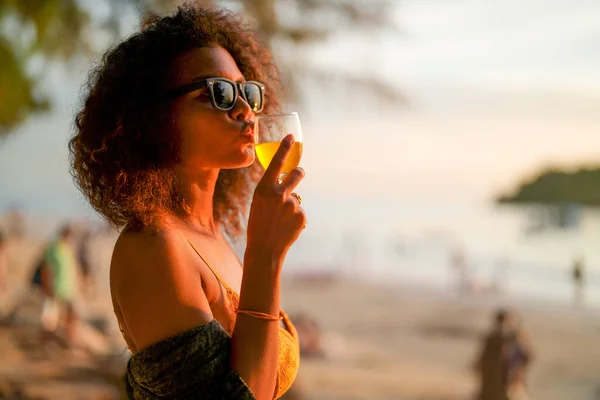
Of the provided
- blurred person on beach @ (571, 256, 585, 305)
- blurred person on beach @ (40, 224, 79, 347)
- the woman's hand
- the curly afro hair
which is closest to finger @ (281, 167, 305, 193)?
the woman's hand

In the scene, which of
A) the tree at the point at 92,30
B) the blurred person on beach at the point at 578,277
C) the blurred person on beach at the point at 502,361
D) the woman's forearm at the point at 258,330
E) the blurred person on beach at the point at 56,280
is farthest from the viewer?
the blurred person on beach at the point at 578,277

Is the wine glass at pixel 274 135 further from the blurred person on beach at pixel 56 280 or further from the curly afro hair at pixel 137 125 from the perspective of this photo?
the blurred person on beach at pixel 56 280

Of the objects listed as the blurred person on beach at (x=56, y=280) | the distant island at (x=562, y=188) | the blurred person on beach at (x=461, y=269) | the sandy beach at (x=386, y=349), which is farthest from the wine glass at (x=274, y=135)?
the distant island at (x=562, y=188)

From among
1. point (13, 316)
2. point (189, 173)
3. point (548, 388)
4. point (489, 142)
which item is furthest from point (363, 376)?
point (489, 142)

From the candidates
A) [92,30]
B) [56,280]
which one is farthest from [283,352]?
[92,30]

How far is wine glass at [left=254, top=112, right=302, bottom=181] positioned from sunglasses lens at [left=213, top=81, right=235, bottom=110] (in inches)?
2.2

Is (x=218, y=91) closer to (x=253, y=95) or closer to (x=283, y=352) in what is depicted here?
(x=253, y=95)

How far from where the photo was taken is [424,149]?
25.5 metres

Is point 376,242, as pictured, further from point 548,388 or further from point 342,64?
point 342,64

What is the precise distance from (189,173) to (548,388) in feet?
35.0

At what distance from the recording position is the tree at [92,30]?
6264mm

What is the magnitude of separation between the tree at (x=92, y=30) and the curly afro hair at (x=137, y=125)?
500 cm

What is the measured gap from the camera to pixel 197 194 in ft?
3.78

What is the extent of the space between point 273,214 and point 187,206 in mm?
224
